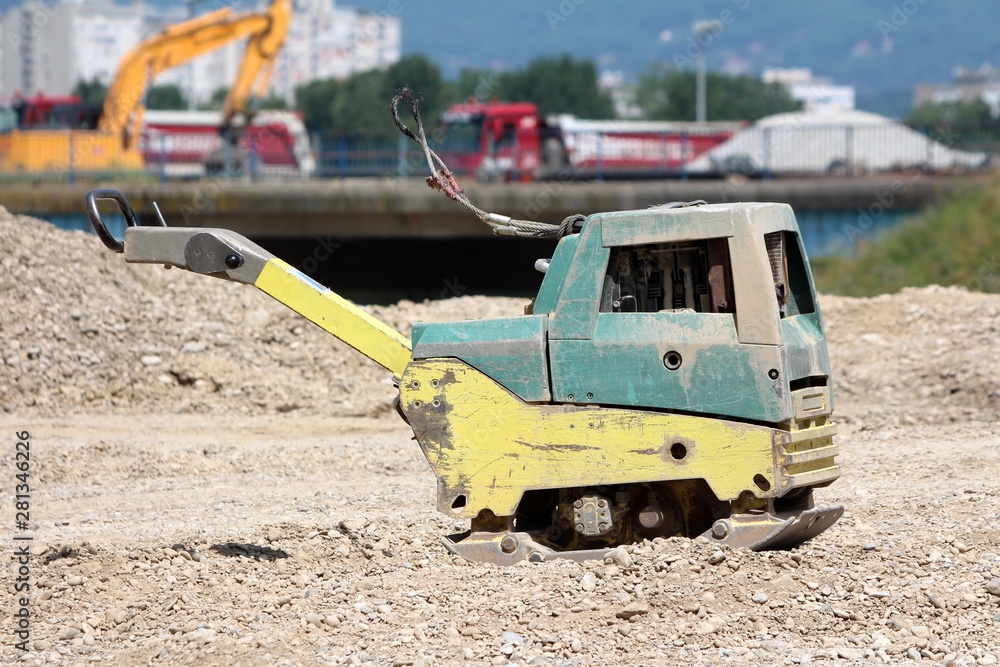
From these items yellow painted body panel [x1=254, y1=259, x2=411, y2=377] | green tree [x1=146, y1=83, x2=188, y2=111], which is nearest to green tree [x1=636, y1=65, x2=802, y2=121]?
green tree [x1=146, y1=83, x2=188, y2=111]

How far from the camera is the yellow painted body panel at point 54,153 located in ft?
76.8

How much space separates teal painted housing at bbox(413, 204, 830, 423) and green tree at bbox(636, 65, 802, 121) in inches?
3045

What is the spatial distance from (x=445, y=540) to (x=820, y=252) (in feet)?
51.7

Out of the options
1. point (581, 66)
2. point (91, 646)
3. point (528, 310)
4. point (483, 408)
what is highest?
point (581, 66)

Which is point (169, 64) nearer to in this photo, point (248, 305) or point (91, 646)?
point (248, 305)

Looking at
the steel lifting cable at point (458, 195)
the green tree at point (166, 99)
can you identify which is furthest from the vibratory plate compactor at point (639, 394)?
the green tree at point (166, 99)

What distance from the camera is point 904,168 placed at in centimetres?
2348

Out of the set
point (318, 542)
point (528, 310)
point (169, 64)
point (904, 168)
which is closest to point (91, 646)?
point (318, 542)

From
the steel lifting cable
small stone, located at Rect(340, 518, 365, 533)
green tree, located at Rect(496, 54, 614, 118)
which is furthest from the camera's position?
green tree, located at Rect(496, 54, 614, 118)

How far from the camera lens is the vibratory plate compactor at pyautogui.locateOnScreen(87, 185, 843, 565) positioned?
16.7 ft

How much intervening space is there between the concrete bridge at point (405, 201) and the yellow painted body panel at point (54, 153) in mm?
2830

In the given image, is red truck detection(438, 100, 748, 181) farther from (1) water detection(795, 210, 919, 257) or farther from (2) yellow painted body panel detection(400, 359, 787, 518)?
(2) yellow painted body panel detection(400, 359, 787, 518)

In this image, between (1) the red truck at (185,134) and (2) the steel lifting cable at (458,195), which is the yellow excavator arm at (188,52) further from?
(2) the steel lifting cable at (458,195)

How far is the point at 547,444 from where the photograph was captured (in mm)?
5328
